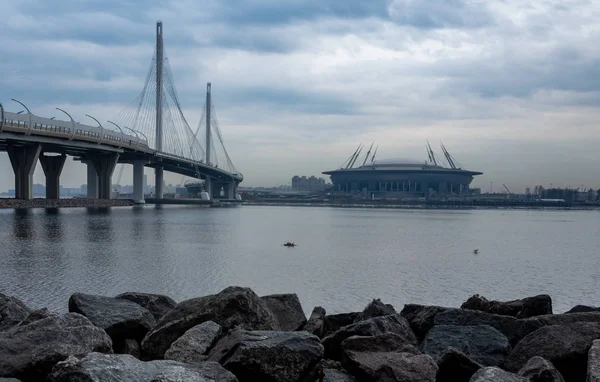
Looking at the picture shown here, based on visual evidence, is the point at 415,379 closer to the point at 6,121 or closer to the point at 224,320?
the point at 224,320

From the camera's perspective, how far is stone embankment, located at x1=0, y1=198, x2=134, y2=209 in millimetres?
65863

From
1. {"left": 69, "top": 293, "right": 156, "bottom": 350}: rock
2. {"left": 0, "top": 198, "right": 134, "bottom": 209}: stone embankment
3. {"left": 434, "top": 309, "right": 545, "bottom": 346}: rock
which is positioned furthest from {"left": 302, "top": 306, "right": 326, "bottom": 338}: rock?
{"left": 0, "top": 198, "right": 134, "bottom": 209}: stone embankment

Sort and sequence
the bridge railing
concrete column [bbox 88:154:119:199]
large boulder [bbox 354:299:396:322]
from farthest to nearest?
concrete column [bbox 88:154:119:199] → the bridge railing → large boulder [bbox 354:299:396:322]

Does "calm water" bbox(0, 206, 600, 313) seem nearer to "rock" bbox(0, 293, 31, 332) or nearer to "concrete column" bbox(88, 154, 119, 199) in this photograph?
"rock" bbox(0, 293, 31, 332)

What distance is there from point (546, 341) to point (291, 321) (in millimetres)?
3651

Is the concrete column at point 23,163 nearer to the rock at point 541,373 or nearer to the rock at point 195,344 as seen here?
the rock at point 195,344

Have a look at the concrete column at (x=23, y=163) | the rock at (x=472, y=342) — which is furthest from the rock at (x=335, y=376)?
the concrete column at (x=23, y=163)

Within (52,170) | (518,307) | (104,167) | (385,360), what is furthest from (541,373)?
(104,167)

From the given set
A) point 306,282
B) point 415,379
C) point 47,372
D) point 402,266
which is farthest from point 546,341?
point 402,266

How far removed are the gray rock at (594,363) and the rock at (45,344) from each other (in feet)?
15.5

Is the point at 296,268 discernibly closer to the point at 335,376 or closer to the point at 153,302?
the point at 153,302

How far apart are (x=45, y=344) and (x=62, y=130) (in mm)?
64149

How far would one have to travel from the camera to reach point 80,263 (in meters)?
24.2

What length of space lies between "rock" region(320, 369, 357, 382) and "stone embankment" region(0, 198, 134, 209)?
64339mm
